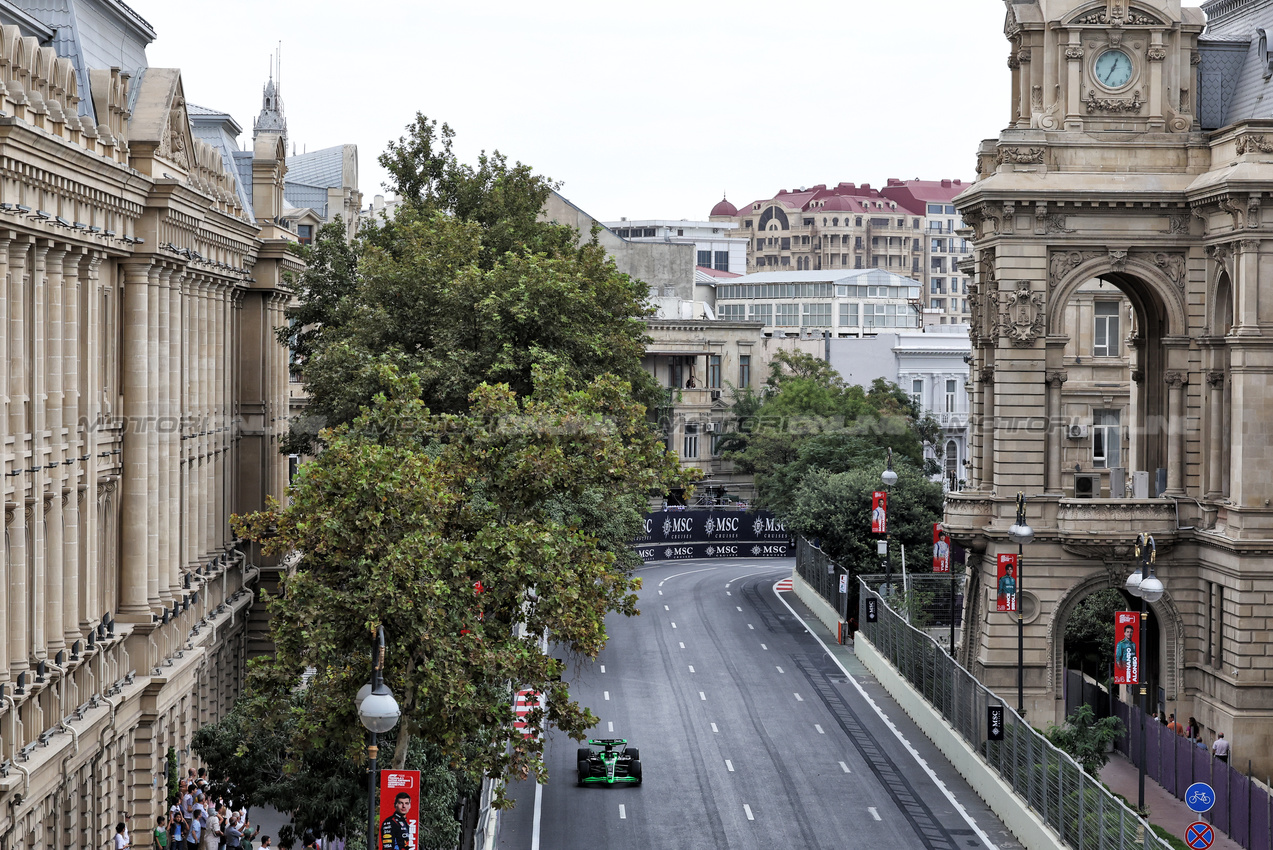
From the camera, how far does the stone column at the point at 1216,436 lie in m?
47.1

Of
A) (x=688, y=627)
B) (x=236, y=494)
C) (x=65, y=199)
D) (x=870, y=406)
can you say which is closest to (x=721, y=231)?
(x=870, y=406)

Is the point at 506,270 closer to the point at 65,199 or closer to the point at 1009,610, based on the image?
the point at 1009,610

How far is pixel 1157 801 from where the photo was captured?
41.3 meters

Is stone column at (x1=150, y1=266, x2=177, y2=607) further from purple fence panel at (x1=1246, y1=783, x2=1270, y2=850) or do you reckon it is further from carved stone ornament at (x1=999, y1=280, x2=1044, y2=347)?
purple fence panel at (x1=1246, y1=783, x2=1270, y2=850)

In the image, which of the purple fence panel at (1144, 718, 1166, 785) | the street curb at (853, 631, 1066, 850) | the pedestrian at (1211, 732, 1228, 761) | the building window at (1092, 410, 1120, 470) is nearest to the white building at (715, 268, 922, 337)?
the building window at (1092, 410, 1120, 470)

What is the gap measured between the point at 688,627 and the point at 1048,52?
2984 cm

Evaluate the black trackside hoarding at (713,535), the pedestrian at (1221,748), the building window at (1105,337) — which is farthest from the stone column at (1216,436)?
the black trackside hoarding at (713,535)

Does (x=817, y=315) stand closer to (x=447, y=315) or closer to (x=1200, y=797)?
(x=447, y=315)

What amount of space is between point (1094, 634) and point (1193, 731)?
394 inches

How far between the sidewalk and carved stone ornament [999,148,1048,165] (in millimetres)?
16574

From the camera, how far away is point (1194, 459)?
4800 centimetres

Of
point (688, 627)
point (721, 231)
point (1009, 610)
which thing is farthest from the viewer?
point (721, 231)

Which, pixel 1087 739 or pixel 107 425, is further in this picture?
pixel 1087 739

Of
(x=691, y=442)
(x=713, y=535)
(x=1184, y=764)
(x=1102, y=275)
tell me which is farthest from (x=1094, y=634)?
(x=691, y=442)
